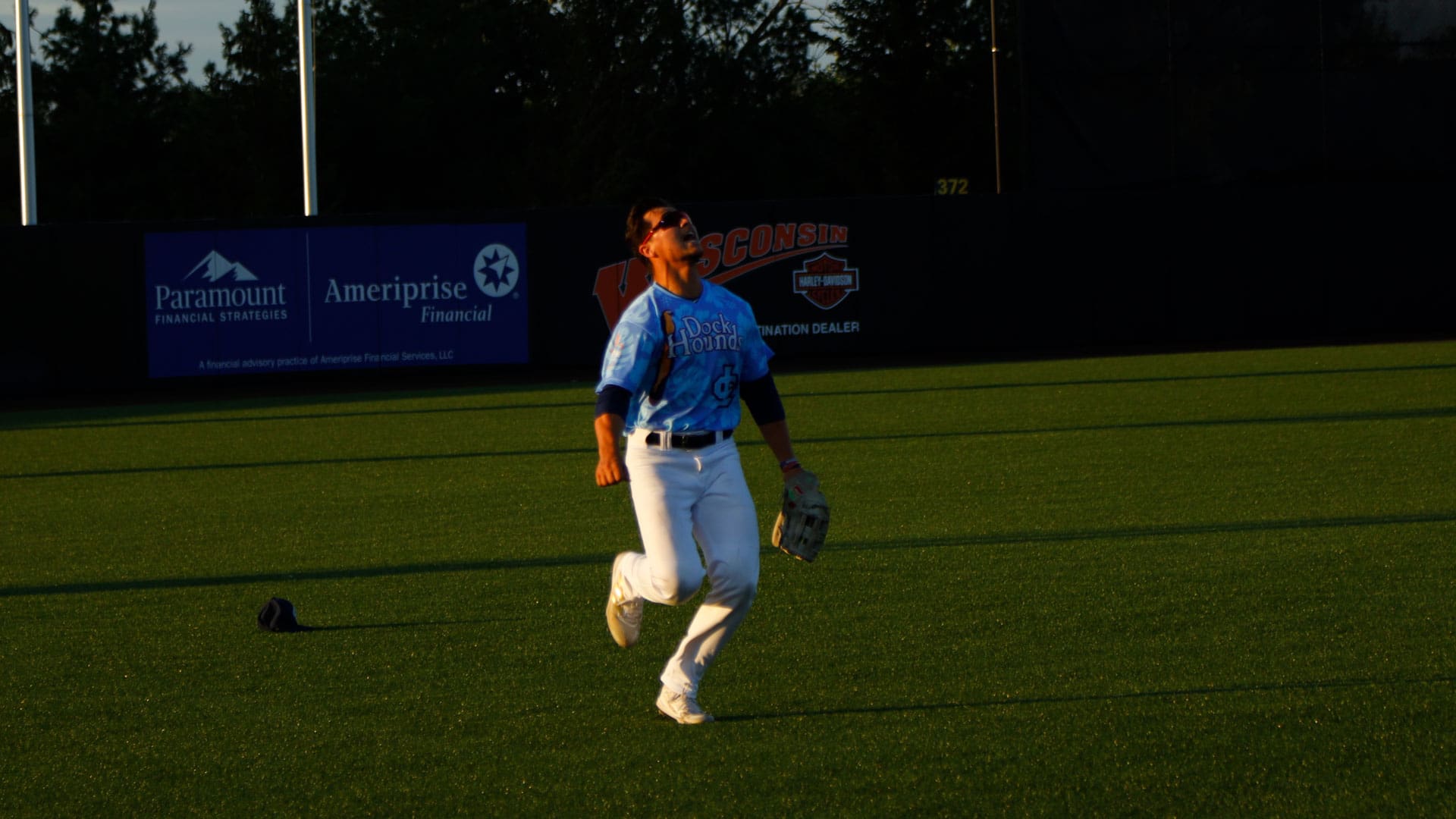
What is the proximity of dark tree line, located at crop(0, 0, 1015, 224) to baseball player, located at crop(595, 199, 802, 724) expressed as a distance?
152 feet

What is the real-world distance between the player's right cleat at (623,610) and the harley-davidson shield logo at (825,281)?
18396mm

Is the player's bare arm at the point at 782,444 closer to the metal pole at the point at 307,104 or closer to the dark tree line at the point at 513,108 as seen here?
the metal pole at the point at 307,104

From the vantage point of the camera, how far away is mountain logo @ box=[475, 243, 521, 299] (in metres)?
23.8

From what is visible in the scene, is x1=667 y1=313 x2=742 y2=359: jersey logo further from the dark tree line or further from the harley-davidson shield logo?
the dark tree line

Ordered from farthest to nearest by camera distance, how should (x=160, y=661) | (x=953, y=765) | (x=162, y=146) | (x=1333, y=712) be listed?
(x=162, y=146) < (x=160, y=661) < (x=1333, y=712) < (x=953, y=765)

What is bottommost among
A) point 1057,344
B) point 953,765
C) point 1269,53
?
point 953,765

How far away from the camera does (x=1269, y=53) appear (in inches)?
984

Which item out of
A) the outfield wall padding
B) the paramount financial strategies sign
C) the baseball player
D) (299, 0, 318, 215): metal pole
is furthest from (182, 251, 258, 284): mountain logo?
the baseball player

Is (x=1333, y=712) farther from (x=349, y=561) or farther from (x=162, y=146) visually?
(x=162, y=146)

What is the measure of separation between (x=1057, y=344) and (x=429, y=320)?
9365mm


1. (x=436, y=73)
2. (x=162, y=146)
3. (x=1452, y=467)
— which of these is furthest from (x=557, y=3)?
(x=1452, y=467)

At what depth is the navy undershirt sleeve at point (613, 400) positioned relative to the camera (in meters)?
5.76

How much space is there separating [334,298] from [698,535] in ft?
60.8

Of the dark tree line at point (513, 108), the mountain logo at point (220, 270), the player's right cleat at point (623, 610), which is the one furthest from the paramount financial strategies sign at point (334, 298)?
the dark tree line at point (513, 108)
